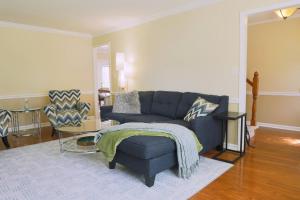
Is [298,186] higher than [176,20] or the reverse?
the reverse

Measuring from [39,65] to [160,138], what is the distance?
4170mm

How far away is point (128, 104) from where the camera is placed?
447cm

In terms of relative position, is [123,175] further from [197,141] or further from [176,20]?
[176,20]

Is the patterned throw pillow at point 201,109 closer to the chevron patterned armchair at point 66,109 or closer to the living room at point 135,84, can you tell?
the living room at point 135,84

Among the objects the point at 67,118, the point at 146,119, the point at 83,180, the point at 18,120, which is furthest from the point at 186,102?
the point at 18,120

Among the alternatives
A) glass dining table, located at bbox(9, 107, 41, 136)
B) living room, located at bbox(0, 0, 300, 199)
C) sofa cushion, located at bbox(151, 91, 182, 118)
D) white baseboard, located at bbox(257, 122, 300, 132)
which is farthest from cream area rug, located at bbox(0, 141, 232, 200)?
white baseboard, located at bbox(257, 122, 300, 132)

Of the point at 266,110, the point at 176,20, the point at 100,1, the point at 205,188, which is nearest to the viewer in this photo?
the point at 205,188

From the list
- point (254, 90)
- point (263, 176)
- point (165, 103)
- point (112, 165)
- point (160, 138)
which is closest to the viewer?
point (160, 138)

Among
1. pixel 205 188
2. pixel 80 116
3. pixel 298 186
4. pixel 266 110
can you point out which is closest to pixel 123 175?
pixel 205 188

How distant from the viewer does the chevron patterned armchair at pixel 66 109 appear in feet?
14.5

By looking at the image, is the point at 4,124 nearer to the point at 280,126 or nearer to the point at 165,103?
the point at 165,103

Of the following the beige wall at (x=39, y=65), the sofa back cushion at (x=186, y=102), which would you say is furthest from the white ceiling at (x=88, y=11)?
the sofa back cushion at (x=186, y=102)

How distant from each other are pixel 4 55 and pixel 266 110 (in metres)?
5.88

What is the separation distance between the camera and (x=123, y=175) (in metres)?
2.71
